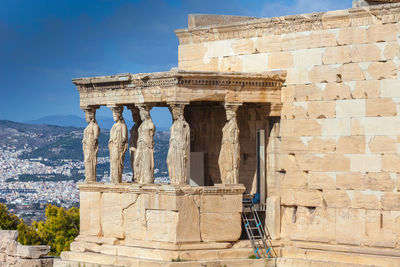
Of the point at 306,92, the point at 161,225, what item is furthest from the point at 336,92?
the point at 161,225

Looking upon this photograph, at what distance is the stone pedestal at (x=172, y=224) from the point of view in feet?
66.7

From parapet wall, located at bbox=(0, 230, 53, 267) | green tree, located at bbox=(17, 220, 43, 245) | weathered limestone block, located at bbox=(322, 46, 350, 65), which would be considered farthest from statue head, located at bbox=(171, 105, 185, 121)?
green tree, located at bbox=(17, 220, 43, 245)

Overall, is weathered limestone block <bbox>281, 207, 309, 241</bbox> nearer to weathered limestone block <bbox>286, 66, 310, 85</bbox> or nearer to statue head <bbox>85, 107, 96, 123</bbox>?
weathered limestone block <bbox>286, 66, 310, 85</bbox>

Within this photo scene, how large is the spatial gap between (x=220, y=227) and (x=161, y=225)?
3.91 ft

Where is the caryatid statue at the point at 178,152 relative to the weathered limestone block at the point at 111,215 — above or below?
above

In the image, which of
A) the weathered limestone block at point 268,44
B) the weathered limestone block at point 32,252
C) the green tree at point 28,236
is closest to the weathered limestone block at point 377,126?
the weathered limestone block at point 268,44

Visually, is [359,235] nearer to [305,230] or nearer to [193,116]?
[305,230]

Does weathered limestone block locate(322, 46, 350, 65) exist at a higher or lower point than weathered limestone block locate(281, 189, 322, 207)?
higher

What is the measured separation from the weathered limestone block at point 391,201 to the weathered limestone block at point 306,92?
251 cm

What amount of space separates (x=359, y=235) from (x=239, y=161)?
9.52 ft

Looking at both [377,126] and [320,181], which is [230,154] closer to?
[320,181]

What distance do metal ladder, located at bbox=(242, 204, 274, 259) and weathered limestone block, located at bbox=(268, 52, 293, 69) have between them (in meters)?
3.00

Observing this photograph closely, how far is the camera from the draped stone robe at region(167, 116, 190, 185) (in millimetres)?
20531

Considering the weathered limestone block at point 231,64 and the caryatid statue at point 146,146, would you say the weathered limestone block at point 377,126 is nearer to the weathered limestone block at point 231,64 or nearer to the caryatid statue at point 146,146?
the weathered limestone block at point 231,64
